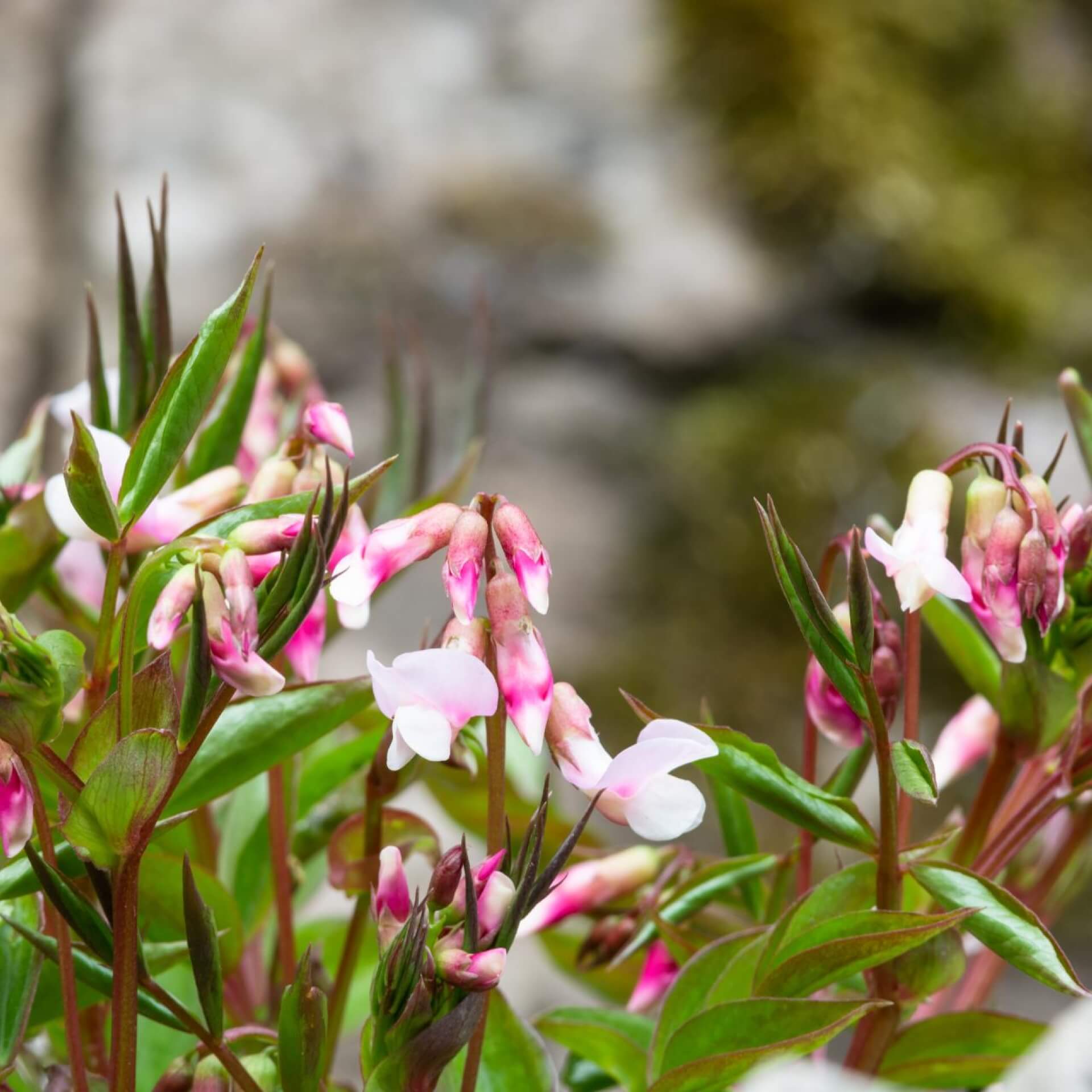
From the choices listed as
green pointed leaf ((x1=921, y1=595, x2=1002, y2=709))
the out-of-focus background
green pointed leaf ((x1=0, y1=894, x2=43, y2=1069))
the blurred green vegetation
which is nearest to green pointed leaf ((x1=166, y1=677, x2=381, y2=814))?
green pointed leaf ((x1=0, y1=894, x2=43, y2=1069))

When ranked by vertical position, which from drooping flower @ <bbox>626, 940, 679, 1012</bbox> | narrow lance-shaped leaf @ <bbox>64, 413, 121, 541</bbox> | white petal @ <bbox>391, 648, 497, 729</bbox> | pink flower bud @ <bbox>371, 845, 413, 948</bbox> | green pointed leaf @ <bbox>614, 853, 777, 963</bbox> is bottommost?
drooping flower @ <bbox>626, 940, 679, 1012</bbox>

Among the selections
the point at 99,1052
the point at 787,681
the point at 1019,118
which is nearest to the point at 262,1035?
the point at 99,1052

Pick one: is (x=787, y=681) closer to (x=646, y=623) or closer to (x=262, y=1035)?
(x=646, y=623)

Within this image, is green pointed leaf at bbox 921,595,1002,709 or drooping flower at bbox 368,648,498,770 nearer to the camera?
drooping flower at bbox 368,648,498,770

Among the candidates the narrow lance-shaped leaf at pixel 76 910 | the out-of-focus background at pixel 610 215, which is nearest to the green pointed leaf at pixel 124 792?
the narrow lance-shaped leaf at pixel 76 910

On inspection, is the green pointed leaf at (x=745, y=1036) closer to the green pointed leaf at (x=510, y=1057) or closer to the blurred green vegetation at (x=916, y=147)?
the green pointed leaf at (x=510, y=1057)

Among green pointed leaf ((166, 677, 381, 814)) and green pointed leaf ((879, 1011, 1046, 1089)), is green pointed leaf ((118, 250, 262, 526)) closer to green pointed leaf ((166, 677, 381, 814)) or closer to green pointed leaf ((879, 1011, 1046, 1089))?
green pointed leaf ((166, 677, 381, 814))
